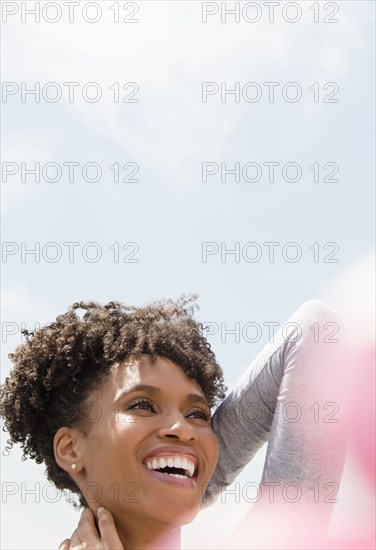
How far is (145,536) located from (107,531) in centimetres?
15

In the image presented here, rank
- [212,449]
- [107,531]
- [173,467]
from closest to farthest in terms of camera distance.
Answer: [107,531]
[173,467]
[212,449]

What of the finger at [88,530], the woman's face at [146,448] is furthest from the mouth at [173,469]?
the finger at [88,530]

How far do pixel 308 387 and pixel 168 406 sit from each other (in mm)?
483

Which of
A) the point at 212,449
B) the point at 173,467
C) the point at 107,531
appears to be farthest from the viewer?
the point at 212,449

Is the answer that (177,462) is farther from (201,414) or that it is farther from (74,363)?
(74,363)

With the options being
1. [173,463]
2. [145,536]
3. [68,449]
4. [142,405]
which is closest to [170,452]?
[173,463]

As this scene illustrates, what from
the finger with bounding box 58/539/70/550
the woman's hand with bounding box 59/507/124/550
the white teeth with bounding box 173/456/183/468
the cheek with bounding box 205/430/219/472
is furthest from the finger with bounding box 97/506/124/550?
the cheek with bounding box 205/430/219/472

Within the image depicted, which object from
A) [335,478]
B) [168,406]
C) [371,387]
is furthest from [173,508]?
[371,387]

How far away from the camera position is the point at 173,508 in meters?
3.02

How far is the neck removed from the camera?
3.06 metres

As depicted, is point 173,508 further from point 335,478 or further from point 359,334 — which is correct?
point 359,334

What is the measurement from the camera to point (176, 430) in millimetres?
3062

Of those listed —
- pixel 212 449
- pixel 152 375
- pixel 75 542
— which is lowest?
pixel 75 542

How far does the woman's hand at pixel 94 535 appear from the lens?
9.69 feet
